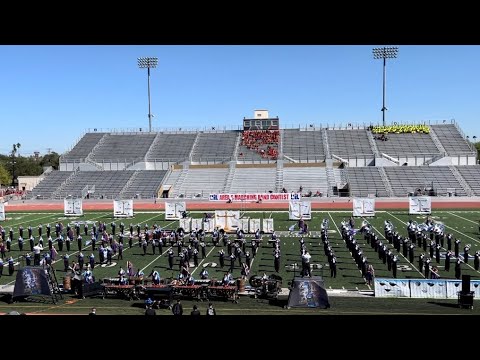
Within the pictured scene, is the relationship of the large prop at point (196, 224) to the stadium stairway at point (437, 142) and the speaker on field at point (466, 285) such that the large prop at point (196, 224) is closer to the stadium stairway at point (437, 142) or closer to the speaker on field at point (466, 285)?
the speaker on field at point (466, 285)

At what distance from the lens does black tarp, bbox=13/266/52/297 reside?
39.7 ft

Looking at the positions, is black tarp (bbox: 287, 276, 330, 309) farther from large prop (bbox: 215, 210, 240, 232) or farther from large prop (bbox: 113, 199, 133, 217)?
large prop (bbox: 113, 199, 133, 217)

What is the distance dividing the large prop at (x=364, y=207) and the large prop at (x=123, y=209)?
12.6 metres

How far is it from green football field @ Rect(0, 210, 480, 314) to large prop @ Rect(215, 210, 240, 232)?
0.88 m

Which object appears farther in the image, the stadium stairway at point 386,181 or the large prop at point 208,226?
the stadium stairway at point 386,181

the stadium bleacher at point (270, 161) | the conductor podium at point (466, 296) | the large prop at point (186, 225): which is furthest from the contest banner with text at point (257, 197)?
the conductor podium at point (466, 296)

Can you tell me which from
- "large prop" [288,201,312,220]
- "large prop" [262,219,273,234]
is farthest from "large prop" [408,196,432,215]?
"large prop" [262,219,273,234]

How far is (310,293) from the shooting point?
11.2 metres

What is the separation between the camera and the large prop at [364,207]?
87.9ft
